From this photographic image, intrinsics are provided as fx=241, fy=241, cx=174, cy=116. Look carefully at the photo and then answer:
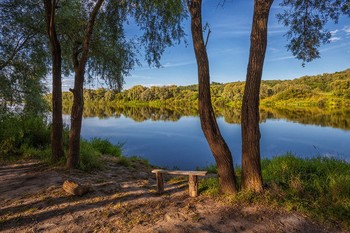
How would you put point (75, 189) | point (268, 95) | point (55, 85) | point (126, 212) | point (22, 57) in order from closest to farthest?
1. point (126, 212)
2. point (75, 189)
3. point (55, 85)
4. point (22, 57)
5. point (268, 95)

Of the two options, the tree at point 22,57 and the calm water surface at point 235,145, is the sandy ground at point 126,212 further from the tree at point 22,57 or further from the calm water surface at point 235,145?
the calm water surface at point 235,145

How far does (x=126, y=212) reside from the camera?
4.48 m

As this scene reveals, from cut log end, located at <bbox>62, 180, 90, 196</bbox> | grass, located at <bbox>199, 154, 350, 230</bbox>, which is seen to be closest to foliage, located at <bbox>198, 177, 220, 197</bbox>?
grass, located at <bbox>199, 154, 350, 230</bbox>

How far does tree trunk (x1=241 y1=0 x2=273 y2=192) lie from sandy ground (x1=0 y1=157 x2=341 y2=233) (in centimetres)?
64

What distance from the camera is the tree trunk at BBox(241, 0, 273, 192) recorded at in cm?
460

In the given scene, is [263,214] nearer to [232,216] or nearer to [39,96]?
[232,216]

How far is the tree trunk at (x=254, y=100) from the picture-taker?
460cm

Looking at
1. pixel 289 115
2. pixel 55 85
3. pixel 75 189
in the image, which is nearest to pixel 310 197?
pixel 75 189

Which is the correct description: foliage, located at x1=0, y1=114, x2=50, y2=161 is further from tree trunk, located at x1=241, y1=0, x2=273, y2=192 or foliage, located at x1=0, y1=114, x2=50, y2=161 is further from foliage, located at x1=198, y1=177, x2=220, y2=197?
tree trunk, located at x1=241, y1=0, x2=273, y2=192

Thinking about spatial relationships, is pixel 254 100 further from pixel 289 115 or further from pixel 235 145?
pixel 289 115

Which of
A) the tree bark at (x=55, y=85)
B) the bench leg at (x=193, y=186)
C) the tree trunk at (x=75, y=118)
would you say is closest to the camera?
the bench leg at (x=193, y=186)

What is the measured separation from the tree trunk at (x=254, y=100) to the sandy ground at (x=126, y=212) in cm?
64

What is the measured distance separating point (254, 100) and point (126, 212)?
324 cm

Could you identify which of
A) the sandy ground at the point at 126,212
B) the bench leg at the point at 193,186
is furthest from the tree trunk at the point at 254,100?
the bench leg at the point at 193,186
